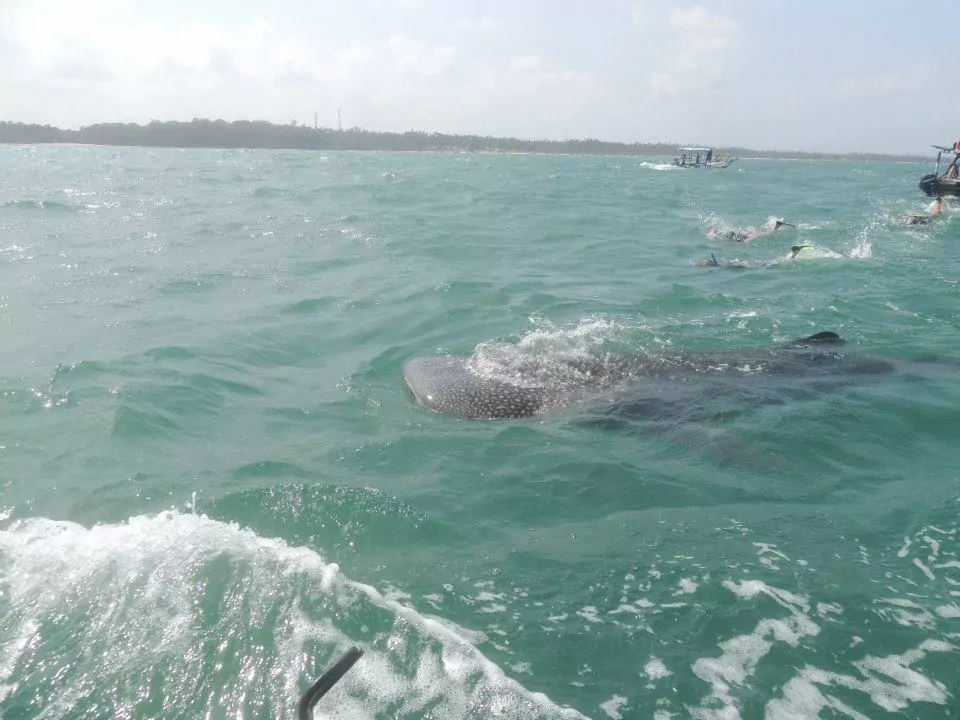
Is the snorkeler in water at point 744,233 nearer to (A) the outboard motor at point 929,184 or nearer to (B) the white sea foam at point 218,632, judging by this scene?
(A) the outboard motor at point 929,184

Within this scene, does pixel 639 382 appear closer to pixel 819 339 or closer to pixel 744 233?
pixel 819 339

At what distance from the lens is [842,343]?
452 inches

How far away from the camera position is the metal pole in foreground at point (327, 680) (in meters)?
2.50

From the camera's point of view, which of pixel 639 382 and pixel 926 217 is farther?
pixel 926 217

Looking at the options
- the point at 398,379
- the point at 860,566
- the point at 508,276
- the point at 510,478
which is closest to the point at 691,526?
the point at 860,566

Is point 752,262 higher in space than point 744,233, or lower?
lower

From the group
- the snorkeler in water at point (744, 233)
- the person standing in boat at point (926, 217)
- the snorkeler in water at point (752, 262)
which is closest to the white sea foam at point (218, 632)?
the snorkeler in water at point (752, 262)

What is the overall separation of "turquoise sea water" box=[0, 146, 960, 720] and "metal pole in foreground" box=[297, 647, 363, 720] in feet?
4.54

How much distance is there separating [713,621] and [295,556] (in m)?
3.27

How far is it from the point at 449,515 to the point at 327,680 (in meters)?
3.77

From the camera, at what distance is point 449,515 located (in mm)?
6309

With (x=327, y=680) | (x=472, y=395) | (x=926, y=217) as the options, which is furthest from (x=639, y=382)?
(x=926, y=217)

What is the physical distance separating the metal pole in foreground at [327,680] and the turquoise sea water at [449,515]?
54.5 inches

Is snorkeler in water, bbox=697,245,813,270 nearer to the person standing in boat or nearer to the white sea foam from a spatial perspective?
the person standing in boat
